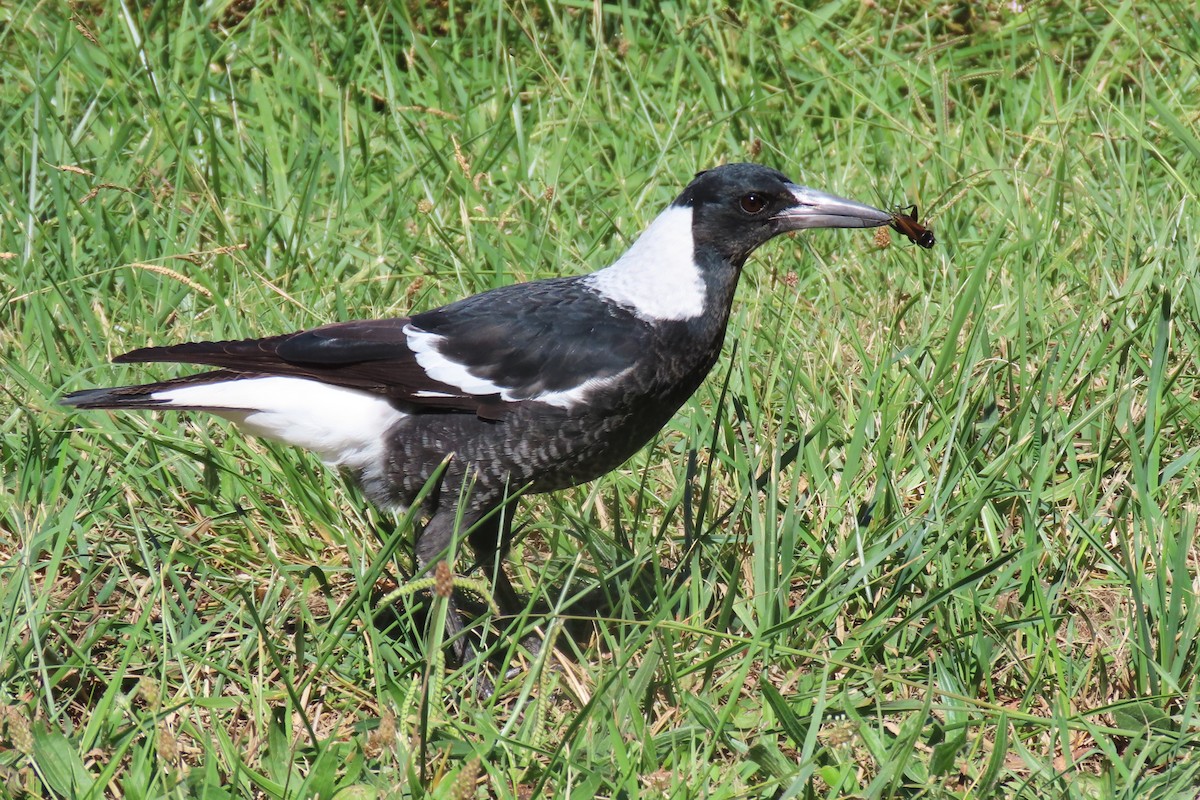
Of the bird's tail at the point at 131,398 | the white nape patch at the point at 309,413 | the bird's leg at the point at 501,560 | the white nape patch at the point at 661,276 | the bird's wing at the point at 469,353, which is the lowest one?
the bird's leg at the point at 501,560

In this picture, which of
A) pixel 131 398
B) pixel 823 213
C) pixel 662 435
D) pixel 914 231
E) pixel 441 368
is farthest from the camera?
pixel 662 435

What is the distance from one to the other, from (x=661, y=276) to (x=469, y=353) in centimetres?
42

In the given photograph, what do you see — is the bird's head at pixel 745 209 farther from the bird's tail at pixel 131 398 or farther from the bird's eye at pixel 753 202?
the bird's tail at pixel 131 398

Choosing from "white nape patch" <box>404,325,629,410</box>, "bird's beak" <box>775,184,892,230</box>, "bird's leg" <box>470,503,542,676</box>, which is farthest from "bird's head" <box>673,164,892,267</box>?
"bird's leg" <box>470,503,542,676</box>

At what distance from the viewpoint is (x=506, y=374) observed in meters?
2.89

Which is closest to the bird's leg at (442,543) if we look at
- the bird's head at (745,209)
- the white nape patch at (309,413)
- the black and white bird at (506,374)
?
the black and white bird at (506,374)

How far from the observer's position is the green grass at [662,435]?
2277 millimetres

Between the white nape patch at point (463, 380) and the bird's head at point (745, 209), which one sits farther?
the bird's head at point (745, 209)

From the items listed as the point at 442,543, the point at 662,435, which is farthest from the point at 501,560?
the point at 662,435

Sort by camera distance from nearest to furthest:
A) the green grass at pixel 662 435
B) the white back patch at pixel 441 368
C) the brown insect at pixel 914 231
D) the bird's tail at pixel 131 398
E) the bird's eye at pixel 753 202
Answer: the green grass at pixel 662 435
the bird's tail at pixel 131 398
the white back patch at pixel 441 368
the bird's eye at pixel 753 202
the brown insect at pixel 914 231

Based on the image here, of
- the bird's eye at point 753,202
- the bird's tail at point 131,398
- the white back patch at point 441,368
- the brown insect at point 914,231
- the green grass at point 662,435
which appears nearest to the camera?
the green grass at point 662,435

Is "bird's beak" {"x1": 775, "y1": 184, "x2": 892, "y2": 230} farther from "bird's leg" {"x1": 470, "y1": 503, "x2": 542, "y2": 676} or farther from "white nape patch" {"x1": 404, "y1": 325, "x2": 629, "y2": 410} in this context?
"bird's leg" {"x1": 470, "y1": 503, "x2": 542, "y2": 676}

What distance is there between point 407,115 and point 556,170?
2.14 feet

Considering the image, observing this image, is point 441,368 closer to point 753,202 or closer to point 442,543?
point 442,543
